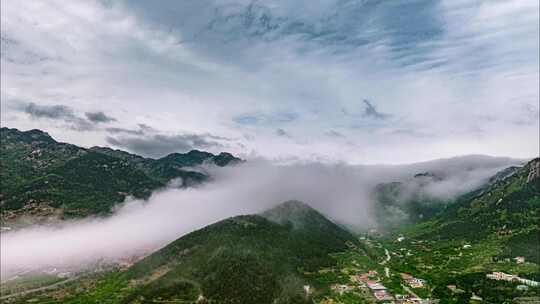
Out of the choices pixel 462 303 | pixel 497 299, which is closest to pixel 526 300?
pixel 497 299

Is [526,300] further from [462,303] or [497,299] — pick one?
[462,303]
